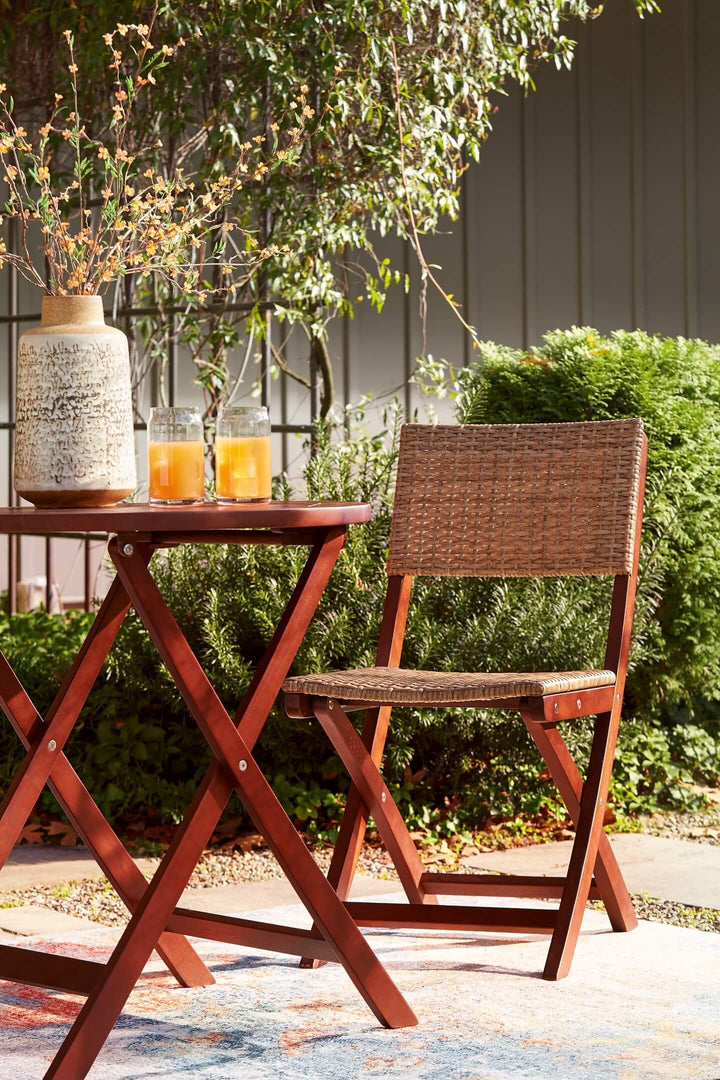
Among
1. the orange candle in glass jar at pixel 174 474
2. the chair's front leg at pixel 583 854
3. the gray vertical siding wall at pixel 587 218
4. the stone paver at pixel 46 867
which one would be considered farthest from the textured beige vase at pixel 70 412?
the gray vertical siding wall at pixel 587 218

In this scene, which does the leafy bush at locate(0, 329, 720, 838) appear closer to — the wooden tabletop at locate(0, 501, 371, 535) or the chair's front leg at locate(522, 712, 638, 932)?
the chair's front leg at locate(522, 712, 638, 932)

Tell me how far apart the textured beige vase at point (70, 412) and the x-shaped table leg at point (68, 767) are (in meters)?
0.26

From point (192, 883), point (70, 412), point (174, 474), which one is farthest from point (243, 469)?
point (192, 883)

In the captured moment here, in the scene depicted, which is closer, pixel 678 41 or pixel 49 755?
pixel 49 755

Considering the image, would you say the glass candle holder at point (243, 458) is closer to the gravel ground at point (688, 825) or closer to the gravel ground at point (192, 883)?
the gravel ground at point (192, 883)

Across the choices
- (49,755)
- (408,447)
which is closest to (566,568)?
(408,447)

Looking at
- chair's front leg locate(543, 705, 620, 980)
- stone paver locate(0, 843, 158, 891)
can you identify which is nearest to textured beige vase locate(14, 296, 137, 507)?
chair's front leg locate(543, 705, 620, 980)

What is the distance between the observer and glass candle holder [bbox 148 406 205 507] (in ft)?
8.13

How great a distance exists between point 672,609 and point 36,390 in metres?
2.61

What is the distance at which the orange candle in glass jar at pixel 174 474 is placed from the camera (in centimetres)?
248

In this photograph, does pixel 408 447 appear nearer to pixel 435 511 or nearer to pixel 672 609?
pixel 435 511

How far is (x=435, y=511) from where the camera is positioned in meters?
3.21

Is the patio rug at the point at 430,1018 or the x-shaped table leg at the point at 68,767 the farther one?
the x-shaped table leg at the point at 68,767

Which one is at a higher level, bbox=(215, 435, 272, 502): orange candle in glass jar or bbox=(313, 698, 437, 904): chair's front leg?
bbox=(215, 435, 272, 502): orange candle in glass jar
